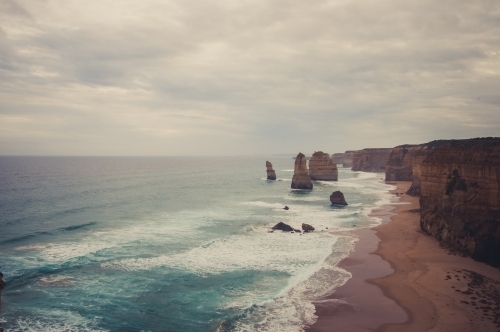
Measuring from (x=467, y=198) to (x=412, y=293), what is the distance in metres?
12.6

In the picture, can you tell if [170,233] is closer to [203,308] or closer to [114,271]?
[114,271]

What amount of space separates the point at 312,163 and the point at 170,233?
74.7 meters

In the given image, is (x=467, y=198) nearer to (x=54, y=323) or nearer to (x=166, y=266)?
(x=166, y=266)

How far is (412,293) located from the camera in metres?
23.2

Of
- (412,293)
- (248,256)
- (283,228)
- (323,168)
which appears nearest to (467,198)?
(412,293)

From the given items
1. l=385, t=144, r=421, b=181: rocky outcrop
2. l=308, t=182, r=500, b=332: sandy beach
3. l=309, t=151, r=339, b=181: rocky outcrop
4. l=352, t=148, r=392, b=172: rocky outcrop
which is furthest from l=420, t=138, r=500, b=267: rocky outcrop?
l=352, t=148, r=392, b=172: rocky outcrop

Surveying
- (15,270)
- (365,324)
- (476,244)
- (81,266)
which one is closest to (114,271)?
(81,266)

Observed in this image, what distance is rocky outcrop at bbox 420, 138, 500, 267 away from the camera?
91.4 ft

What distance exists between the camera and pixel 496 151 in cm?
2928

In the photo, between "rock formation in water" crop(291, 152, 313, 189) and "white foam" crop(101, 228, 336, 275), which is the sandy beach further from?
"rock formation in water" crop(291, 152, 313, 189)

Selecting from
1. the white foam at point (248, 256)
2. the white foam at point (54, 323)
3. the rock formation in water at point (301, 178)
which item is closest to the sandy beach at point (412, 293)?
the white foam at point (248, 256)

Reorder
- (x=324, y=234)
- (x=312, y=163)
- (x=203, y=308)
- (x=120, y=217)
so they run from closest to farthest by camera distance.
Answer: (x=203, y=308) → (x=324, y=234) → (x=120, y=217) → (x=312, y=163)

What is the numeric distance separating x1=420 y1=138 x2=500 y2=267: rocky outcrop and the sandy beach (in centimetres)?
146

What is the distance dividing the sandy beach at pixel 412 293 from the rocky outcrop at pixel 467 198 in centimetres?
146
